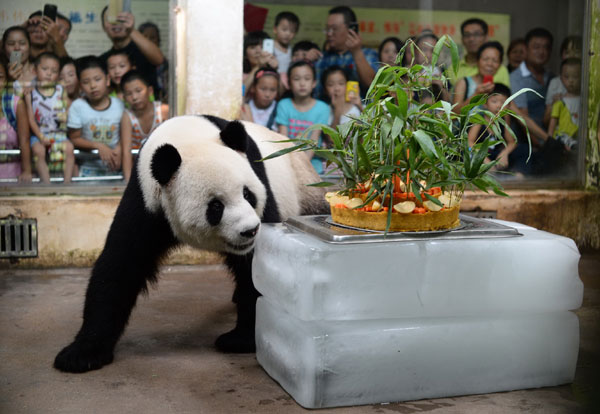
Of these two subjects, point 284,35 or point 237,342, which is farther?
point 284,35

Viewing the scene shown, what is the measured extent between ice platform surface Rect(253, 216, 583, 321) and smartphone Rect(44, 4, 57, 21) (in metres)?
3.68

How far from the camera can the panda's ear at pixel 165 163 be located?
139 inches

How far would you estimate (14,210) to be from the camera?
237 inches

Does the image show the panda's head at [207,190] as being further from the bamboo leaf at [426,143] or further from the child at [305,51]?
the child at [305,51]

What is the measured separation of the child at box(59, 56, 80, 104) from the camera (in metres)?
6.29

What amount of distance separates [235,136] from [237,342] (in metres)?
1.12

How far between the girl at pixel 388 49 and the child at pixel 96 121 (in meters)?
2.43

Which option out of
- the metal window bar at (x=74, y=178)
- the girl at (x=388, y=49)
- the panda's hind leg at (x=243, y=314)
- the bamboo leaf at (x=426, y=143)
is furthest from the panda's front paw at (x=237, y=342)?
the girl at (x=388, y=49)

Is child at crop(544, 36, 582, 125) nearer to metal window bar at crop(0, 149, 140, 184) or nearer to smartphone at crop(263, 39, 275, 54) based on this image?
smartphone at crop(263, 39, 275, 54)

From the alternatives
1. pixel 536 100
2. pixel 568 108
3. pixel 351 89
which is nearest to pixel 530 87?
pixel 536 100

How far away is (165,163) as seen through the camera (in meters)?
3.57

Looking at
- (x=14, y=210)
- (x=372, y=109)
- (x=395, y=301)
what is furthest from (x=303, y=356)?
(x=14, y=210)

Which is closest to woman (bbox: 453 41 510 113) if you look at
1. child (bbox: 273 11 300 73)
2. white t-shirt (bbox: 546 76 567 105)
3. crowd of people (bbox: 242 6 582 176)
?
crowd of people (bbox: 242 6 582 176)

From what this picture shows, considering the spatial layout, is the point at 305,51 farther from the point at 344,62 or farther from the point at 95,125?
the point at 95,125
